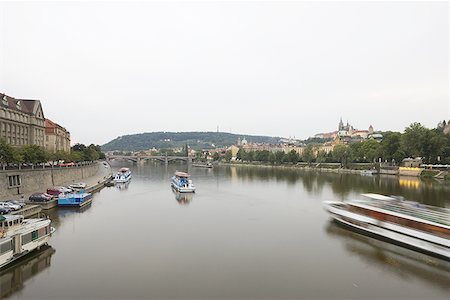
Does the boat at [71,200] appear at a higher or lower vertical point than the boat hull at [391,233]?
higher

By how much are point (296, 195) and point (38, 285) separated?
1304 inches

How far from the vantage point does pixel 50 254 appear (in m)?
18.3

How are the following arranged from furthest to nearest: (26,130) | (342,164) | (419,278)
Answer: (342,164)
(26,130)
(419,278)

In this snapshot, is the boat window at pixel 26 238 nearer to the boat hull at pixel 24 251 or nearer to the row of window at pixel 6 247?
the boat hull at pixel 24 251

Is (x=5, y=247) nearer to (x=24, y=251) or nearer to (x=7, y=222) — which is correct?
(x=24, y=251)

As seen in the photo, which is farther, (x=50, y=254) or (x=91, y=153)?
(x=91, y=153)

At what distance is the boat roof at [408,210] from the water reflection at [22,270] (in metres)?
19.3

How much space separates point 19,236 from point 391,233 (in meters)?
20.0

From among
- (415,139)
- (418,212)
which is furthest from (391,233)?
(415,139)

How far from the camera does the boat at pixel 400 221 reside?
18.3 m

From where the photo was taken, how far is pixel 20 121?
5266cm

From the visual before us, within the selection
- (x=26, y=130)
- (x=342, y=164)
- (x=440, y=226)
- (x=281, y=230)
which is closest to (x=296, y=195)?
(x=281, y=230)

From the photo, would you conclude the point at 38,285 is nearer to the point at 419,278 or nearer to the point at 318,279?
the point at 318,279

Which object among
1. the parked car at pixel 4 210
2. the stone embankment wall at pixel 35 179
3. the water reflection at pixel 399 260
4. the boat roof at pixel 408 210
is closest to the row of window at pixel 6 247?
the parked car at pixel 4 210
